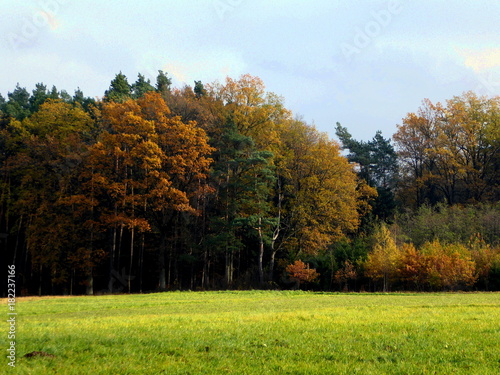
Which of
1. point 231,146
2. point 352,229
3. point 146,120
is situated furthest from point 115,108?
point 352,229

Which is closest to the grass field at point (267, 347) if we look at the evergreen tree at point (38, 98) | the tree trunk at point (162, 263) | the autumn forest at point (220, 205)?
the autumn forest at point (220, 205)

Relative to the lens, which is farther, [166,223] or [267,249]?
[267,249]

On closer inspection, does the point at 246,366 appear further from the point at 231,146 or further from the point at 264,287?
the point at 231,146

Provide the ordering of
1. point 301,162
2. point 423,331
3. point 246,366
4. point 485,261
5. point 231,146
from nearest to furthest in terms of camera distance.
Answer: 1. point 246,366
2. point 423,331
3. point 485,261
4. point 231,146
5. point 301,162

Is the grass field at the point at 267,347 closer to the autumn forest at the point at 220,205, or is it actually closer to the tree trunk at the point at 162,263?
the autumn forest at the point at 220,205

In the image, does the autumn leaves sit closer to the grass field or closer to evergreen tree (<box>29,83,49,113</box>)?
evergreen tree (<box>29,83,49,113</box>)

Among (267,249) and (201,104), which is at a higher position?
(201,104)

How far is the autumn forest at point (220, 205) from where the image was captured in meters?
41.8

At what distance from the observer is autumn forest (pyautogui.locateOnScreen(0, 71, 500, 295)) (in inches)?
1645

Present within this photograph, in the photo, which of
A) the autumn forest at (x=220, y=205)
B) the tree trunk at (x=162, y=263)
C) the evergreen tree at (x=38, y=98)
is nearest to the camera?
the autumn forest at (x=220, y=205)

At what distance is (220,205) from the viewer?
159ft

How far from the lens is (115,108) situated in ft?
147

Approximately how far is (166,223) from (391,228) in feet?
74.2

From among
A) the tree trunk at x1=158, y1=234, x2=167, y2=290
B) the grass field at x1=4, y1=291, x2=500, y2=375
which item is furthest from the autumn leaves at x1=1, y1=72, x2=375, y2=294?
the grass field at x1=4, y1=291, x2=500, y2=375
